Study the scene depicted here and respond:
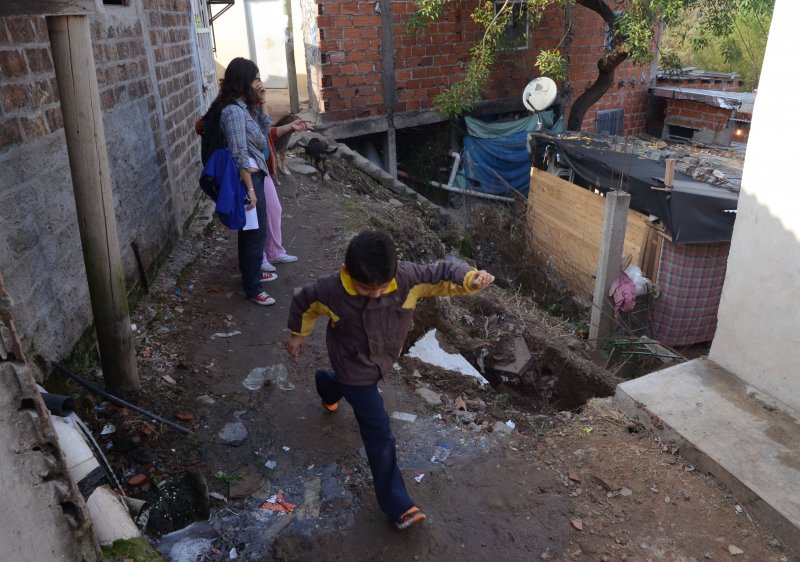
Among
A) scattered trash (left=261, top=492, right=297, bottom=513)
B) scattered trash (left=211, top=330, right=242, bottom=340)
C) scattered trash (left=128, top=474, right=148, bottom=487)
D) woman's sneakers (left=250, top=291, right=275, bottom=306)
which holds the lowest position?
scattered trash (left=261, top=492, right=297, bottom=513)

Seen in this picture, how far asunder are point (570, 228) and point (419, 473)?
6.27m

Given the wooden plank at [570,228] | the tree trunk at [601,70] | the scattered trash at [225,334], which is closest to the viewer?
the scattered trash at [225,334]

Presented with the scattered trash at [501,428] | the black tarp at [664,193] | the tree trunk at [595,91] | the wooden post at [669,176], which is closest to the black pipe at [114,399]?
the scattered trash at [501,428]

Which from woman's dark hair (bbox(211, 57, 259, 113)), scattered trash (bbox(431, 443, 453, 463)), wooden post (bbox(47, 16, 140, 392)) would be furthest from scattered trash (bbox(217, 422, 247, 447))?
woman's dark hair (bbox(211, 57, 259, 113))

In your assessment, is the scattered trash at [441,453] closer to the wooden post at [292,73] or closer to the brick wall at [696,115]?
the wooden post at [292,73]

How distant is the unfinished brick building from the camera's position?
8.86 metres

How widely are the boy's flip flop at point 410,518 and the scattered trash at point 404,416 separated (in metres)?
0.83

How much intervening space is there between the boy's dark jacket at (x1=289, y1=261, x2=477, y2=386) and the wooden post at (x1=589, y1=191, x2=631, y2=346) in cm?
330

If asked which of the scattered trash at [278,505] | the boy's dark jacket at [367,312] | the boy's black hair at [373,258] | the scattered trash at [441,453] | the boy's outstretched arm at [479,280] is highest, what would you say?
the boy's black hair at [373,258]

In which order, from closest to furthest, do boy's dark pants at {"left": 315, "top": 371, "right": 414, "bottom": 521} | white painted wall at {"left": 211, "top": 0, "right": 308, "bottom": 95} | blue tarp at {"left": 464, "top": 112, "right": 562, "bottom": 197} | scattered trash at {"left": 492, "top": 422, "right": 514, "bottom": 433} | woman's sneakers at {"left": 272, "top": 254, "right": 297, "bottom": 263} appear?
boy's dark pants at {"left": 315, "top": 371, "right": 414, "bottom": 521}, scattered trash at {"left": 492, "top": 422, "right": 514, "bottom": 433}, woman's sneakers at {"left": 272, "top": 254, "right": 297, "bottom": 263}, blue tarp at {"left": 464, "top": 112, "right": 562, "bottom": 197}, white painted wall at {"left": 211, "top": 0, "right": 308, "bottom": 95}

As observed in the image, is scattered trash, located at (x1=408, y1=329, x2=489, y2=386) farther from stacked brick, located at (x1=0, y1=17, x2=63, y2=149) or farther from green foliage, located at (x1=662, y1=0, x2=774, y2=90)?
green foliage, located at (x1=662, y1=0, x2=774, y2=90)

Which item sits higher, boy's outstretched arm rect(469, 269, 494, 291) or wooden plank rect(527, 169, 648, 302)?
boy's outstretched arm rect(469, 269, 494, 291)

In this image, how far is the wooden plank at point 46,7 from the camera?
6.70 ft

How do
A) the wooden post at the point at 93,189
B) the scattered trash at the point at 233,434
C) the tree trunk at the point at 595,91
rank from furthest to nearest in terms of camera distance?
the tree trunk at the point at 595,91, the scattered trash at the point at 233,434, the wooden post at the point at 93,189
